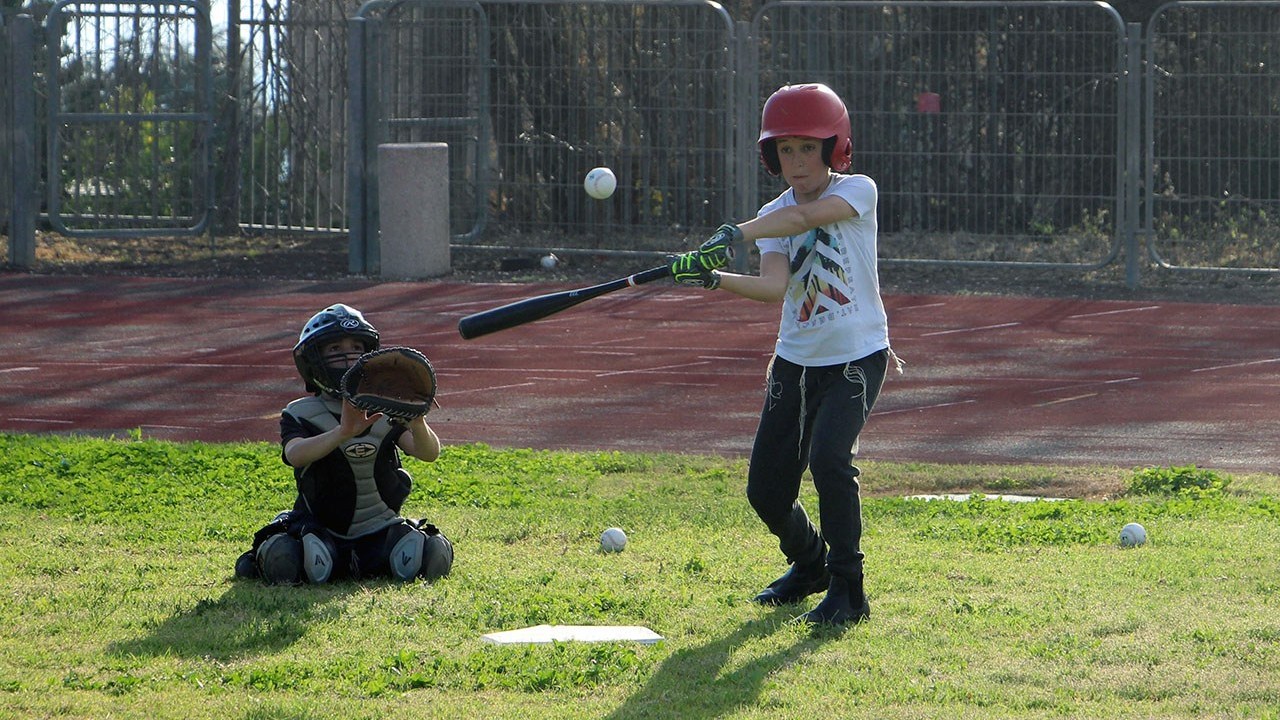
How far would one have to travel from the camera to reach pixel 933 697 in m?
4.87

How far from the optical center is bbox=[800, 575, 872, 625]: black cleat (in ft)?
18.7

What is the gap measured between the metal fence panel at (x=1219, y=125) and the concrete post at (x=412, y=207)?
6.51 meters

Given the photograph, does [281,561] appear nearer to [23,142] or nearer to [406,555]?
[406,555]

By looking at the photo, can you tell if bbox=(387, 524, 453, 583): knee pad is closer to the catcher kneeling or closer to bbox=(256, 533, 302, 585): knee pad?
the catcher kneeling

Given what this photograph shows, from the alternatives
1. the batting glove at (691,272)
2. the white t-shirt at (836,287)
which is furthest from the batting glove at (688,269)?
the white t-shirt at (836,287)

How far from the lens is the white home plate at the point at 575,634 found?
5504mm

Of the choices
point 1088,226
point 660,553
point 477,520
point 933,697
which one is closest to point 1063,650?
point 933,697

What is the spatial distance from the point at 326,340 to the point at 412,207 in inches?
424

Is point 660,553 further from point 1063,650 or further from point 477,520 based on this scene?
point 1063,650

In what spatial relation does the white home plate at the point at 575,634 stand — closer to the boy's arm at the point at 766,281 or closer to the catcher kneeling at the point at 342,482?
the catcher kneeling at the point at 342,482

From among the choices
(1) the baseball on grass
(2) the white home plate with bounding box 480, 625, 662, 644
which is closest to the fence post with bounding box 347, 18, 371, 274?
(1) the baseball on grass

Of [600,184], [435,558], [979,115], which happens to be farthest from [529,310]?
[979,115]

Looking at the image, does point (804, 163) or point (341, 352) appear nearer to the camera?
point (804, 163)

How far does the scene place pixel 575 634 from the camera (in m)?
5.58
